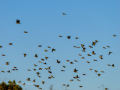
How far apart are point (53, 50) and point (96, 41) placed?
24.8 ft

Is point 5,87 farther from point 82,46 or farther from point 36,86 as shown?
point 82,46

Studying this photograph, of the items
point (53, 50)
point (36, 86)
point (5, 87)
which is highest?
point (5, 87)

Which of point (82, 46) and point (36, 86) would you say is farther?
point (36, 86)

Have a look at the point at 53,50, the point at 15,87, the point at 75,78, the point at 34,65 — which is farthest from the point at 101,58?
the point at 15,87

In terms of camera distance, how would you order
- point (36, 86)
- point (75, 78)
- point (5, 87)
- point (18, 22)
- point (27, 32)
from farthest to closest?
point (5, 87) → point (36, 86) → point (75, 78) → point (27, 32) → point (18, 22)

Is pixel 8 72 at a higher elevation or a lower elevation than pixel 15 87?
lower

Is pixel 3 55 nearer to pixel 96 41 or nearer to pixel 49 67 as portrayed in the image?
pixel 49 67

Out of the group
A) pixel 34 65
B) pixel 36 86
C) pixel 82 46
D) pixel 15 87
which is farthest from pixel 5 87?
pixel 82 46

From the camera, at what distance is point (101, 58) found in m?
35.7

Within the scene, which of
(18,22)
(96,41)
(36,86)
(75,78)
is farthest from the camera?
(36,86)

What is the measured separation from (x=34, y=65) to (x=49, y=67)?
9.36ft

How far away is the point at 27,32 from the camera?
32.7 metres

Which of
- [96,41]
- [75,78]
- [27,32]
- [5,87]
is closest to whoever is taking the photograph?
[27,32]

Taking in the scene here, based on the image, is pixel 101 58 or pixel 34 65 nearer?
pixel 101 58
